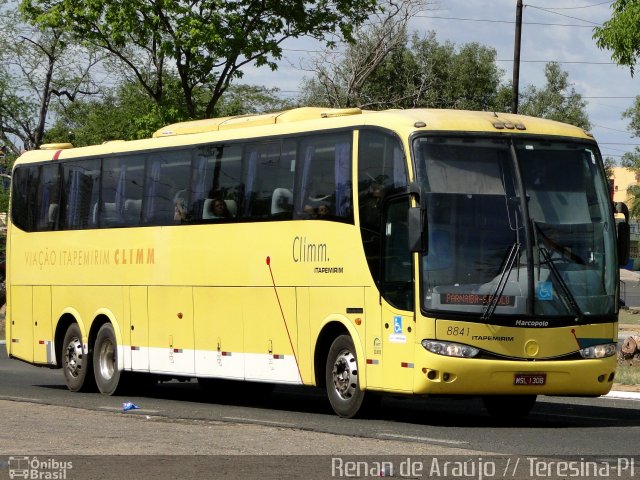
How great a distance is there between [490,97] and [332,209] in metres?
59.2

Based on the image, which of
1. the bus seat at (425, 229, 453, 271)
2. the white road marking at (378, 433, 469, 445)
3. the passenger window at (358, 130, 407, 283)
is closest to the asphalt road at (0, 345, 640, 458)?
the white road marking at (378, 433, 469, 445)

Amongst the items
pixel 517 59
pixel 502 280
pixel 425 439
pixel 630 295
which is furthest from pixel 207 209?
pixel 630 295

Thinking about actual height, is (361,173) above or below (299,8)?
below

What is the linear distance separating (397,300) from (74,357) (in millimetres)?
8677

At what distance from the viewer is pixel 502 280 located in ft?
51.3

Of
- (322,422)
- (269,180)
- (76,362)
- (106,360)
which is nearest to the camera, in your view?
(322,422)

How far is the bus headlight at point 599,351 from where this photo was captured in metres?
16.0

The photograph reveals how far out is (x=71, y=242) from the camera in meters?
23.2

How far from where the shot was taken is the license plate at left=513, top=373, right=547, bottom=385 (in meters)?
15.6

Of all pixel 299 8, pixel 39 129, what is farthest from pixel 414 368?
pixel 39 129

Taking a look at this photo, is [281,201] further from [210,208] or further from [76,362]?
[76,362]

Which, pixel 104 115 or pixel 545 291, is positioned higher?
pixel 104 115

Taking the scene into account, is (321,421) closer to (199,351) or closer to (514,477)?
(199,351)

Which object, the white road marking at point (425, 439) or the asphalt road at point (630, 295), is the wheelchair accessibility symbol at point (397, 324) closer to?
the white road marking at point (425, 439)
